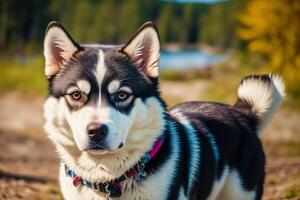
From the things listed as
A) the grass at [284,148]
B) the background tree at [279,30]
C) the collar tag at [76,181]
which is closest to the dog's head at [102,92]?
the collar tag at [76,181]

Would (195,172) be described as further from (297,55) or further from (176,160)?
(297,55)

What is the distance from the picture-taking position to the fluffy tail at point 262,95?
4.61 m

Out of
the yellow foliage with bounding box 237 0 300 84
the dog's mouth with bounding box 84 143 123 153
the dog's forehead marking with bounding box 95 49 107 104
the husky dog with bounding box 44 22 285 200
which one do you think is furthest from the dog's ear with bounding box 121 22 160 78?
the yellow foliage with bounding box 237 0 300 84

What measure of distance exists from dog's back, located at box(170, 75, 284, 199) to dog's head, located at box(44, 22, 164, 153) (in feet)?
1.56

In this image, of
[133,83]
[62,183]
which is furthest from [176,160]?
[62,183]

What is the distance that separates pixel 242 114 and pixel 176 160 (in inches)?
50.0

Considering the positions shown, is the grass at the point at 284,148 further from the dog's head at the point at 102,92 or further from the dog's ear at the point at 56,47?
the dog's ear at the point at 56,47

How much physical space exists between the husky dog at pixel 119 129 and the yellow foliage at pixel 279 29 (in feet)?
57.1

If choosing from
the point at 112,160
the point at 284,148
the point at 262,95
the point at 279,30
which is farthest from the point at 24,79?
the point at 112,160

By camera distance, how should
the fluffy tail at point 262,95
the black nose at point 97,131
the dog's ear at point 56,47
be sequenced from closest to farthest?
the black nose at point 97,131 → the dog's ear at point 56,47 → the fluffy tail at point 262,95

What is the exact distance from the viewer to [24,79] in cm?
2309

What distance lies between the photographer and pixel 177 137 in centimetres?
375

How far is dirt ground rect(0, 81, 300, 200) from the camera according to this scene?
616 centimetres

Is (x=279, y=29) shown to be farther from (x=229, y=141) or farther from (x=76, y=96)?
(x=76, y=96)
